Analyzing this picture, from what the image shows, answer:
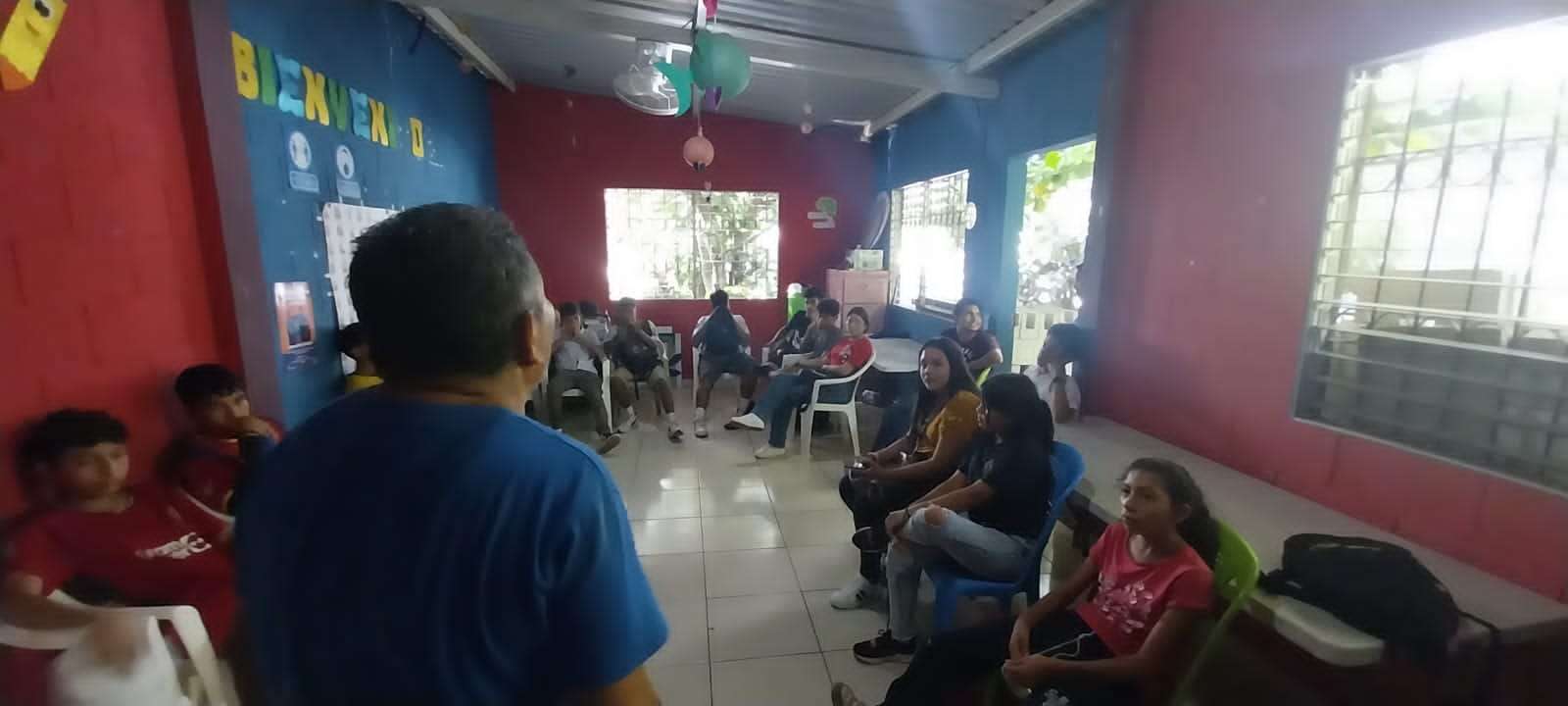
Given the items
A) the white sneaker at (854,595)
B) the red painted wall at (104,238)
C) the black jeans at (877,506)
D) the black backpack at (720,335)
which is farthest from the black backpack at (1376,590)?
the black backpack at (720,335)

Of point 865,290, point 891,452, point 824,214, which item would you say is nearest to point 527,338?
point 891,452

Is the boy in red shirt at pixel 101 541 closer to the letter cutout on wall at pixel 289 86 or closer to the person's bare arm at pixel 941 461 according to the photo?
the letter cutout on wall at pixel 289 86

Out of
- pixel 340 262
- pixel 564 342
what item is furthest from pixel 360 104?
pixel 564 342

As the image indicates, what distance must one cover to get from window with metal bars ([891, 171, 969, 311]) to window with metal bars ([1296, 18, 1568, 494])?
2.83 m

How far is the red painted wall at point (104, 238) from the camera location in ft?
5.24

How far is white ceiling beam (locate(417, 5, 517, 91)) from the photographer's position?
4.02 metres

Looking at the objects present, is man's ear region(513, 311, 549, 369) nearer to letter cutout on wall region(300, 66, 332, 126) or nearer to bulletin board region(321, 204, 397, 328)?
bulletin board region(321, 204, 397, 328)

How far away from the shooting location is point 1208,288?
245cm

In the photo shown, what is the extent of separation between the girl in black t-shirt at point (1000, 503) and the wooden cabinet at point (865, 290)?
390cm

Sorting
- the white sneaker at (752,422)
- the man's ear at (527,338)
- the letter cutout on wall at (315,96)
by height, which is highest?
the letter cutout on wall at (315,96)

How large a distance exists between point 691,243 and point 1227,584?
19.2 ft

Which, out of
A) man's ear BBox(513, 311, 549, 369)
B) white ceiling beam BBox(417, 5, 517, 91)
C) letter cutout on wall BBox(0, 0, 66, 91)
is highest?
white ceiling beam BBox(417, 5, 517, 91)

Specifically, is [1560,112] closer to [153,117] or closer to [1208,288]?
[1208,288]

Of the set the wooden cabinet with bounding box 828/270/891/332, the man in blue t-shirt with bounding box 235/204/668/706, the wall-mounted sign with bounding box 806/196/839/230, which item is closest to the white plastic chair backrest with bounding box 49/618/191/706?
the man in blue t-shirt with bounding box 235/204/668/706
